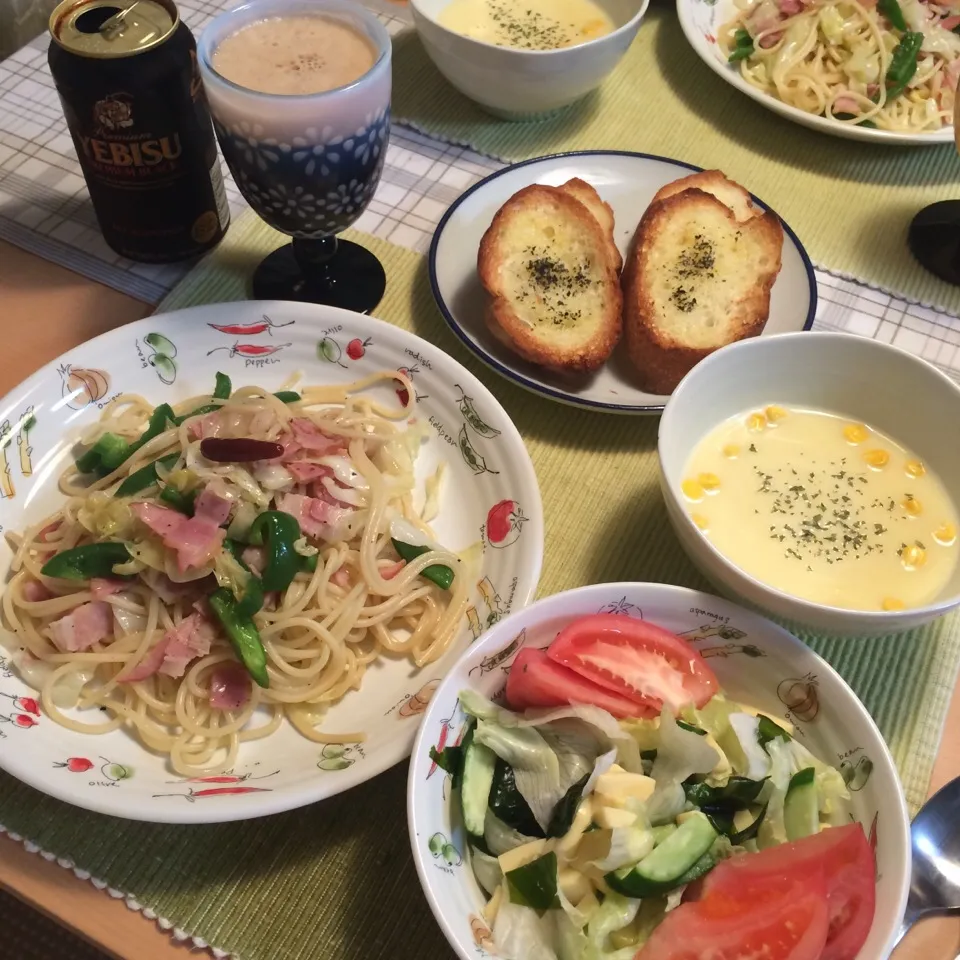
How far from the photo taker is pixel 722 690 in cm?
113

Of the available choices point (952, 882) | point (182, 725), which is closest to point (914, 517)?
point (952, 882)

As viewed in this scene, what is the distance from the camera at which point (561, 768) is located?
100cm

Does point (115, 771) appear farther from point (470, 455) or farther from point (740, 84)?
point (740, 84)

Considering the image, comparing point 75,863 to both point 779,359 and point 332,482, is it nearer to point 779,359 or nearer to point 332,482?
point 332,482

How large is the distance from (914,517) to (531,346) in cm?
69

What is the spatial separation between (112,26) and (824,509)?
140cm

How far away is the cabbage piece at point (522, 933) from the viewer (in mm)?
917

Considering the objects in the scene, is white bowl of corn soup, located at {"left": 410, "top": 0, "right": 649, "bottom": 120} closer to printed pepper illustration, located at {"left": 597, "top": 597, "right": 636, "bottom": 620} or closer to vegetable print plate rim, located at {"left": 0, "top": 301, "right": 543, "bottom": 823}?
vegetable print plate rim, located at {"left": 0, "top": 301, "right": 543, "bottom": 823}

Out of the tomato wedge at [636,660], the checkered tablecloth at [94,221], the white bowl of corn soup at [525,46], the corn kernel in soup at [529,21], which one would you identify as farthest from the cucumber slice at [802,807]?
the corn kernel in soup at [529,21]

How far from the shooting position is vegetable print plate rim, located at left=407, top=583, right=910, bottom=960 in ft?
3.01

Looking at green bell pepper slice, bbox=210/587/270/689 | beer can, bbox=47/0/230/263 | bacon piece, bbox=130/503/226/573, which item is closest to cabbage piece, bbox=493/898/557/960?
green bell pepper slice, bbox=210/587/270/689

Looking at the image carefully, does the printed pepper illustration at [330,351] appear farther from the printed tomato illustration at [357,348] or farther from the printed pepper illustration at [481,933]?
the printed pepper illustration at [481,933]

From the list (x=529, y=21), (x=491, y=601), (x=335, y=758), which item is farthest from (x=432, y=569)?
(x=529, y=21)

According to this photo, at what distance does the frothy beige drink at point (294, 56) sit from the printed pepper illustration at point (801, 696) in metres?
1.13
